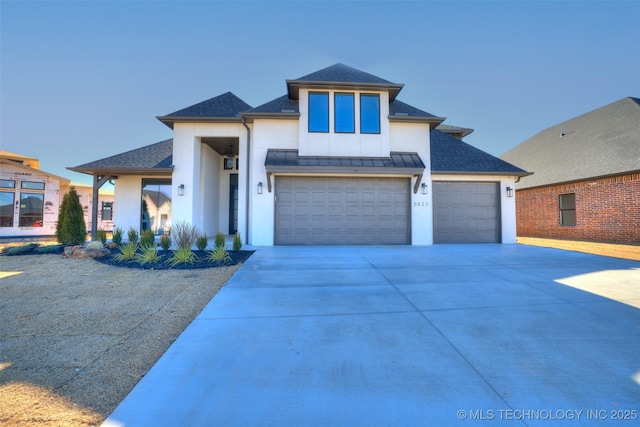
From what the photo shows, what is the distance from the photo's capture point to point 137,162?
40.3 ft

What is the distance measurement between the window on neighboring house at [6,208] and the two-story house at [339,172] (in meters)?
10.1

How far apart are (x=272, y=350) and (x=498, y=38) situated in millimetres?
18357

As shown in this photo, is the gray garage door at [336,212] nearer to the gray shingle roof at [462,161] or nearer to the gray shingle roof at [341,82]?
the gray shingle roof at [462,161]

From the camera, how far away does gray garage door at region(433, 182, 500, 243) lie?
37.9 ft

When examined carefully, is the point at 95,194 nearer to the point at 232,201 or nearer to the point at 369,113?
the point at 232,201

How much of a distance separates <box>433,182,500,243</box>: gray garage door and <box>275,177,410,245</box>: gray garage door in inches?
70.6

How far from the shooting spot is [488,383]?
7.81 ft

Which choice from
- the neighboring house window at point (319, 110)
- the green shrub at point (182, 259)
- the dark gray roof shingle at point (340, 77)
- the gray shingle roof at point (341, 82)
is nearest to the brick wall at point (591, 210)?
the gray shingle roof at point (341, 82)

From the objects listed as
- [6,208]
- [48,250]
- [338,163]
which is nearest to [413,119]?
[338,163]

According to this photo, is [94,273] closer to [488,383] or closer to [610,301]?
[488,383]

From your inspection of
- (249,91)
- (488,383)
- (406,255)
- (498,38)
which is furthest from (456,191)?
(249,91)

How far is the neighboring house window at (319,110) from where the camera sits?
10625 millimetres

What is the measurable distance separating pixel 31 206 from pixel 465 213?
24789 millimetres

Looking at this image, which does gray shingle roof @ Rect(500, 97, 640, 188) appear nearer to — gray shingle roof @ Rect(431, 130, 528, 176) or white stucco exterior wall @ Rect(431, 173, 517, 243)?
gray shingle roof @ Rect(431, 130, 528, 176)
